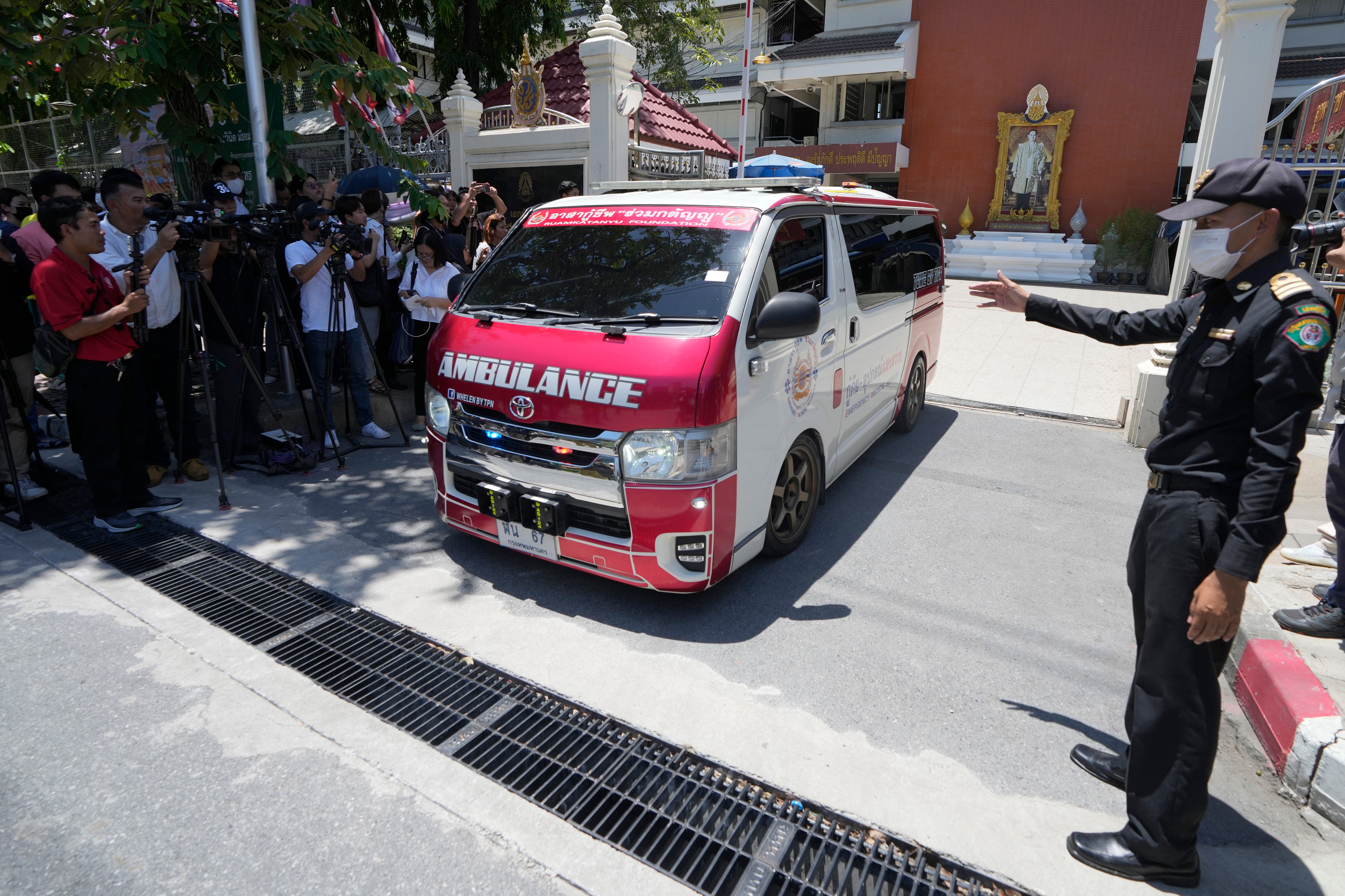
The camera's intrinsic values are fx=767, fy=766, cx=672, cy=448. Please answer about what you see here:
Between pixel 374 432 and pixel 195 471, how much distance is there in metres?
1.36

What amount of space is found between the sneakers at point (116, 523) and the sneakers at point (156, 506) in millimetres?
153

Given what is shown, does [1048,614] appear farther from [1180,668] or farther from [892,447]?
[892,447]

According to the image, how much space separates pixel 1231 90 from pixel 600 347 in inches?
233

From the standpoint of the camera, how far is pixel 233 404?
5.52 metres

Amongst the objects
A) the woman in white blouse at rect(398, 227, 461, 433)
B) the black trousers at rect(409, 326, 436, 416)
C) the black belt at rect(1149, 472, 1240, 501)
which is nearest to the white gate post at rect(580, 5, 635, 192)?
the woman in white blouse at rect(398, 227, 461, 433)

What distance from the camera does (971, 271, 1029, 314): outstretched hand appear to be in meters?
2.83

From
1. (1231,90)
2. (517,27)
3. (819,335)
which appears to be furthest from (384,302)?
(517,27)

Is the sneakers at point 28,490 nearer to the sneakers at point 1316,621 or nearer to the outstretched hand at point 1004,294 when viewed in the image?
the outstretched hand at point 1004,294

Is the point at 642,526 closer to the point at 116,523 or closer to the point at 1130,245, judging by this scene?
the point at 116,523

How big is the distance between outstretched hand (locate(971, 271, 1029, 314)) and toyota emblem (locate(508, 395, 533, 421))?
1.96 m

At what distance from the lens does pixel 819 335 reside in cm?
427

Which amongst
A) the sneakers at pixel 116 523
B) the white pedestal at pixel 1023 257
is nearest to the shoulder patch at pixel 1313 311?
the sneakers at pixel 116 523

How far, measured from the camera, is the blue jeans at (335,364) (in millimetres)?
5809

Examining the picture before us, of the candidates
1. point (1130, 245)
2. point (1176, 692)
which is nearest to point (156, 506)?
point (1176, 692)
